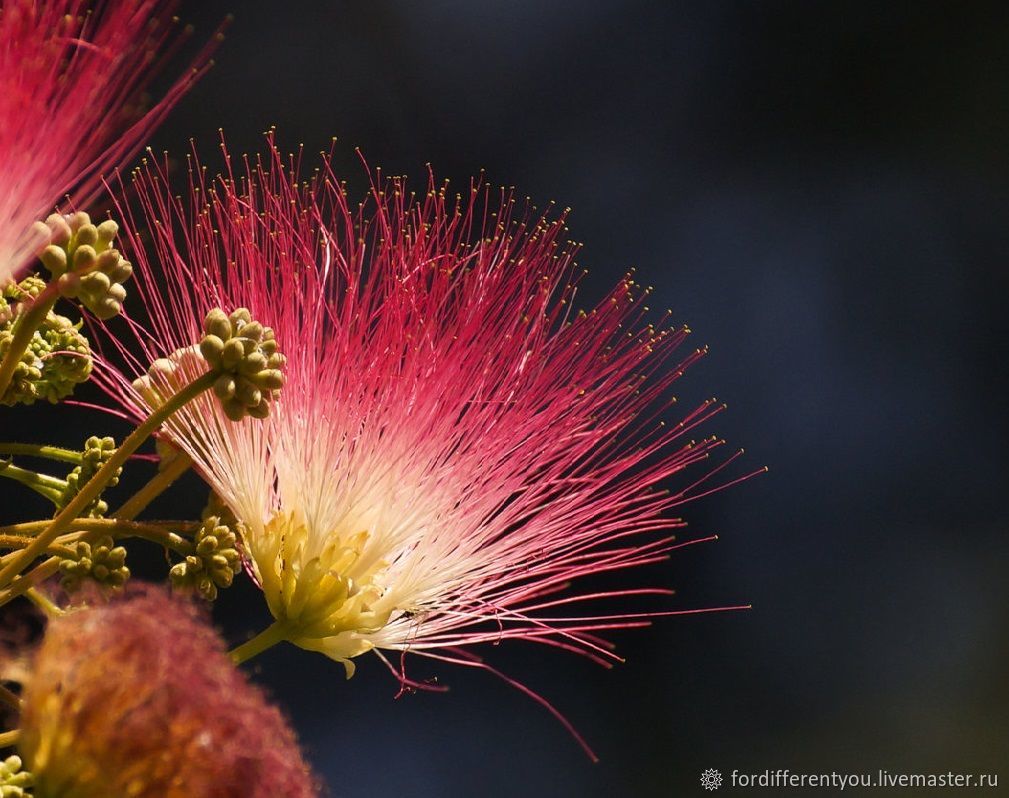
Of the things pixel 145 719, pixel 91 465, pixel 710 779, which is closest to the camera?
pixel 145 719

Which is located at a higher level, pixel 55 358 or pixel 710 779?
pixel 55 358

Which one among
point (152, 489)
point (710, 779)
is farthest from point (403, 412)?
point (710, 779)

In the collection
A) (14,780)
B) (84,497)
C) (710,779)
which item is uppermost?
(84,497)

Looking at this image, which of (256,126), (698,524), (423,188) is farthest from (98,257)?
(698,524)

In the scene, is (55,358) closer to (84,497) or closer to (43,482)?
(43,482)

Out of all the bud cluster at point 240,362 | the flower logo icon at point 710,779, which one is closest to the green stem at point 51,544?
the bud cluster at point 240,362

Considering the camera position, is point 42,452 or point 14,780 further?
point 42,452

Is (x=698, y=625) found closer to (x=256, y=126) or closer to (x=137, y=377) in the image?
(x=256, y=126)

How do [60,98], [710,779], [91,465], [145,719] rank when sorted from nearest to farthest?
[145,719]
[60,98]
[91,465]
[710,779]
